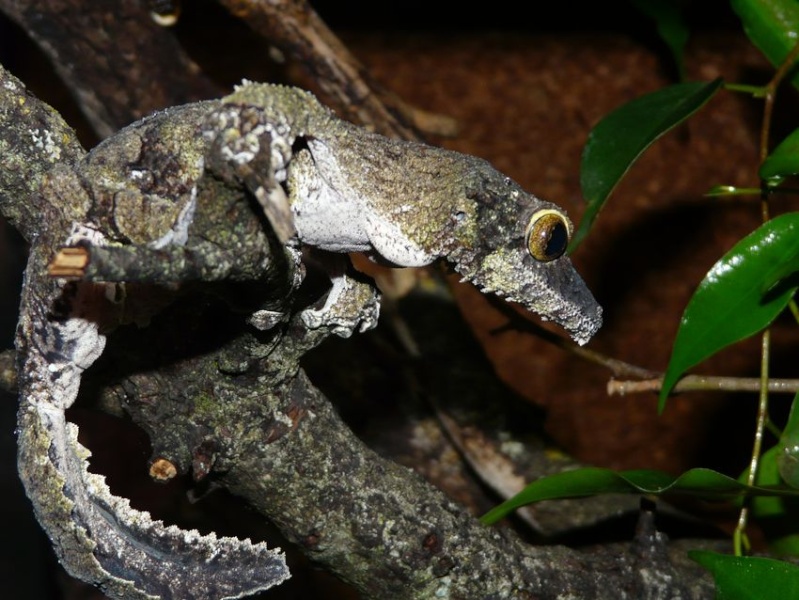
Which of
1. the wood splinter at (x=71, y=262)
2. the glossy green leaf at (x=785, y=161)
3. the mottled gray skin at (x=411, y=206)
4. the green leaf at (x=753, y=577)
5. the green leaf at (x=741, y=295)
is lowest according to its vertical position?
the wood splinter at (x=71, y=262)

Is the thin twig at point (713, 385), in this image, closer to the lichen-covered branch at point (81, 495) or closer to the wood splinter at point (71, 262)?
the lichen-covered branch at point (81, 495)

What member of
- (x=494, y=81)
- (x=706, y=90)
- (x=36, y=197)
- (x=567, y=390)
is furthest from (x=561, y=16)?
(x=36, y=197)

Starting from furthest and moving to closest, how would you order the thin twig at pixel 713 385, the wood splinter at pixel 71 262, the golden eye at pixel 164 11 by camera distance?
the golden eye at pixel 164 11 → the thin twig at pixel 713 385 → the wood splinter at pixel 71 262

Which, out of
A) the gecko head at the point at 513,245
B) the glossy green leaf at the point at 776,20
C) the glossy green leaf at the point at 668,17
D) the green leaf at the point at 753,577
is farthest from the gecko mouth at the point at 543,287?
the glossy green leaf at the point at 668,17

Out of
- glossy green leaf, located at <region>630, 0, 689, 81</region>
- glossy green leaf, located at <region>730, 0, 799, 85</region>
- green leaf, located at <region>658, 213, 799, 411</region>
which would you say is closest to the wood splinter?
green leaf, located at <region>658, 213, 799, 411</region>

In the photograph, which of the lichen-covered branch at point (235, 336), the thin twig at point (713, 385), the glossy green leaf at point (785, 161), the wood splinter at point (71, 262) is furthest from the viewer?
the thin twig at point (713, 385)

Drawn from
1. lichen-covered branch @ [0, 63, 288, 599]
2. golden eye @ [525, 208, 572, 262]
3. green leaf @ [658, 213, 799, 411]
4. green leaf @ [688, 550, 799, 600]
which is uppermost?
green leaf @ [658, 213, 799, 411]

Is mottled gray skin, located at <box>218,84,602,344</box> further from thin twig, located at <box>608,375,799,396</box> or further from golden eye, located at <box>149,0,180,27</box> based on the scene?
golden eye, located at <box>149,0,180,27</box>
